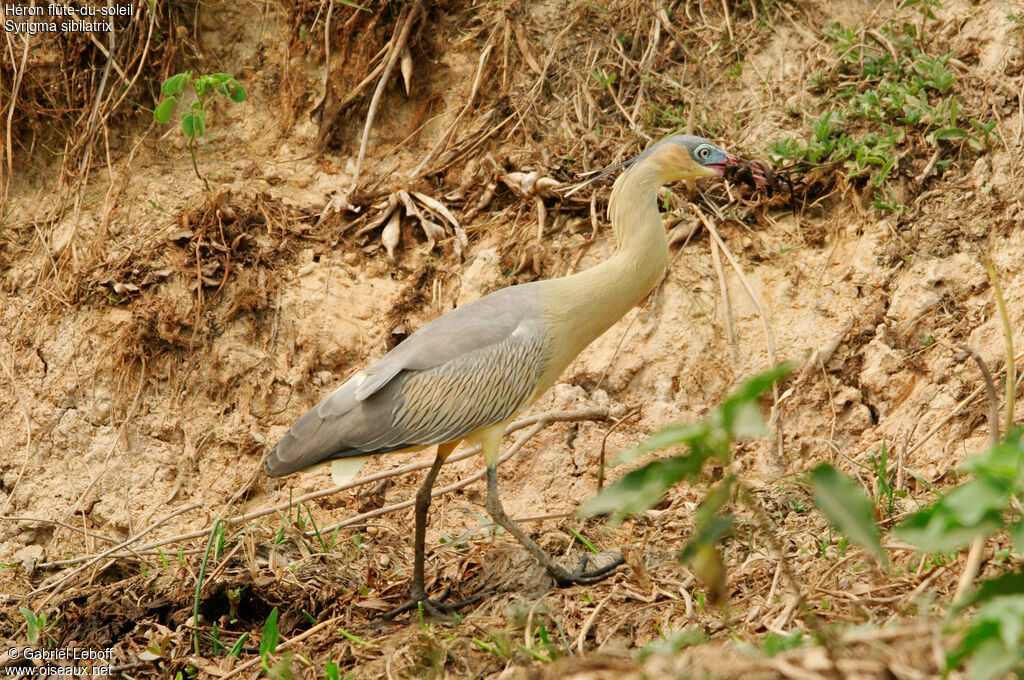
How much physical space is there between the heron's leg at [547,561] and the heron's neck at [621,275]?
28.5 inches

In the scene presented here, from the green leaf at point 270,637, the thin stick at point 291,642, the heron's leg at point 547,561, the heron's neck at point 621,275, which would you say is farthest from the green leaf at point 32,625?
the heron's neck at point 621,275

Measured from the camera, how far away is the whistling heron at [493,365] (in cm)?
419

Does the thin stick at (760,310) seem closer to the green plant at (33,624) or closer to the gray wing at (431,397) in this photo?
the gray wing at (431,397)

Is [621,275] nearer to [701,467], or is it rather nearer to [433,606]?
[433,606]

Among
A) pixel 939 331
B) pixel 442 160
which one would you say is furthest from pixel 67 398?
pixel 939 331

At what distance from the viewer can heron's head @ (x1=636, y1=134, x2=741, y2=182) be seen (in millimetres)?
4484

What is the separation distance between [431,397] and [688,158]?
162cm

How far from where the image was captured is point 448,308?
5.72 metres

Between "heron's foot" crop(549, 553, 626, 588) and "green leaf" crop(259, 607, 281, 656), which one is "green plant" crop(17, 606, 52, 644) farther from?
"heron's foot" crop(549, 553, 626, 588)

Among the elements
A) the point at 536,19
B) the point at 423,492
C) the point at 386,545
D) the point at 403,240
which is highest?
the point at 536,19

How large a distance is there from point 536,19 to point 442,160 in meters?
1.12

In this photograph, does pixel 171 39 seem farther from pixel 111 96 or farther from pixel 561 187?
pixel 561 187

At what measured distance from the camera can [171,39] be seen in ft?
20.4

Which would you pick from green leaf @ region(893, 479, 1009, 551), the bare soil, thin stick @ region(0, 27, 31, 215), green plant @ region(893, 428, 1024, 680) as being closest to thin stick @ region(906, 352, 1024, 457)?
the bare soil
